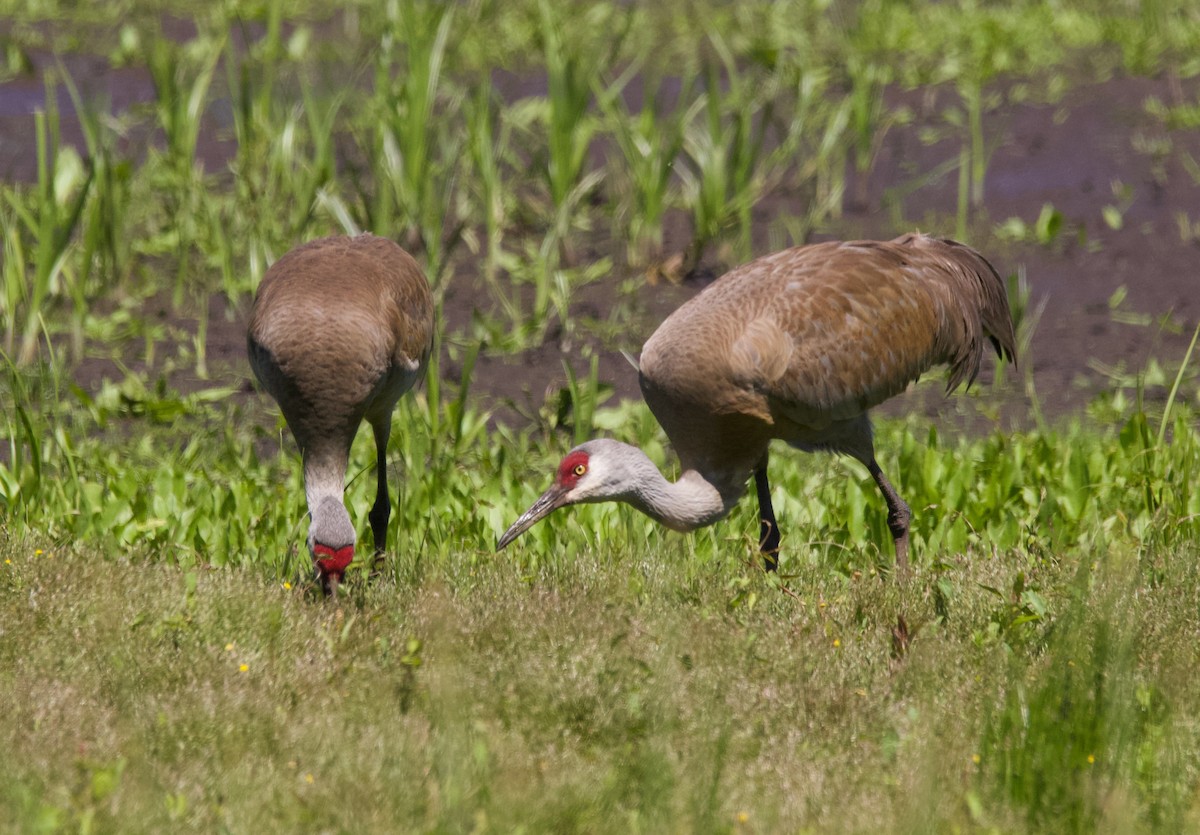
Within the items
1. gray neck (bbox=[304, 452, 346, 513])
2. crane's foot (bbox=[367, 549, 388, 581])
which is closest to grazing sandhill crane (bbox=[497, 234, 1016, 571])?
crane's foot (bbox=[367, 549, 388, 581])

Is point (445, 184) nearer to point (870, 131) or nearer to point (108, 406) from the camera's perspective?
point (108, 406)

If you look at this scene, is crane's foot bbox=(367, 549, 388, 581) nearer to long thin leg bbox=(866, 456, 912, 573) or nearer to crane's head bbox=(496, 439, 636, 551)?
crane's head bbox=(496, 439, 636, 551)

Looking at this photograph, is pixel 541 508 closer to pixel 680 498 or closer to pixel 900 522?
pixel 680 498

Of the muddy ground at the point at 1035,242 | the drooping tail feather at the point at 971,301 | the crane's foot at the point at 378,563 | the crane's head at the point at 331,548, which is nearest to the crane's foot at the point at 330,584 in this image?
the crane's head at the point at 331,548

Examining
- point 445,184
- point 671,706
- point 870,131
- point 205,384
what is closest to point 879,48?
point 870,131

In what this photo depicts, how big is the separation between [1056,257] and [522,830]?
4916 mm

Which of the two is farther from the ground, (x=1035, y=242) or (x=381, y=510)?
(x=381, y=510)

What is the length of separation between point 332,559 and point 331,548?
0.04m

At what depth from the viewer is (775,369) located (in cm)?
452

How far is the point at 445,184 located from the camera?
6223 millimetres

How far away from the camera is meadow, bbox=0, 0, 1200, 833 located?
3178mm

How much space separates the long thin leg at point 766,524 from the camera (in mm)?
4707

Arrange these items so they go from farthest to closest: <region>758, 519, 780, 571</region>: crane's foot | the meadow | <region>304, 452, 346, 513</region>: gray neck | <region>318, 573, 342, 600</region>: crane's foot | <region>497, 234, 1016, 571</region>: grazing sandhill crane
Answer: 1. <region>758, 519, 780, 571</region>: crane's foot
2. <region>304, 452, 346, 513</region>: gray neck
3. <region>497, 234, 1016, 571</region>: grazing sandhill crane
4. <region>318, 573, 342, 600</region>: crane's foot
5. the meadow

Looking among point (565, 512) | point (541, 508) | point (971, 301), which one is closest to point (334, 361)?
point (541, 508)
